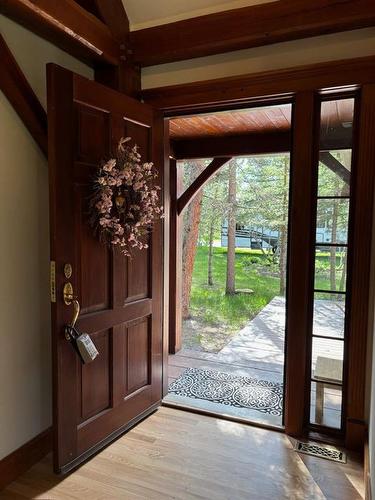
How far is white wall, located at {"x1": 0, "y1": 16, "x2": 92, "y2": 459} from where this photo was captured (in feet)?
6.26

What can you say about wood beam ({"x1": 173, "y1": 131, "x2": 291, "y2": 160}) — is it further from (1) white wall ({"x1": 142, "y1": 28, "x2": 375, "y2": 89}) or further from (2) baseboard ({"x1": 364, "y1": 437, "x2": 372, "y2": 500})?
Answer: (2) baseboard ({"x1": 364, "y1": 437, "x2": 372, "y2": 500})

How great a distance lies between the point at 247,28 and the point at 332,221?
4.21ft

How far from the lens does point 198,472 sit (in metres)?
2.02

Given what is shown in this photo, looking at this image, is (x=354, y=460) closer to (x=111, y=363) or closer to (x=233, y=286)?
(x=111, y=363)


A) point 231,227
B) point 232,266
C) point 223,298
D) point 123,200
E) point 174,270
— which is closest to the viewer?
point 123,200

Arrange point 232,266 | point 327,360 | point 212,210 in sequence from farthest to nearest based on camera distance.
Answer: point 212,210 → point 232,266 → point 327,360

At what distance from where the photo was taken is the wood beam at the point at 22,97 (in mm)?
1837

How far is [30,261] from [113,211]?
55 cm

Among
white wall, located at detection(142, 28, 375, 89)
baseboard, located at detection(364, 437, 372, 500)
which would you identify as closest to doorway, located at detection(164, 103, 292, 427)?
white wall, located at detection(142, 28, 375, 89)

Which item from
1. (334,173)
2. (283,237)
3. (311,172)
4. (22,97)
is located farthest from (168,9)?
(283,237)

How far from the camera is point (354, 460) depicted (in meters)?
2.12

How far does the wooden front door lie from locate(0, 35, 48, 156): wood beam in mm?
205

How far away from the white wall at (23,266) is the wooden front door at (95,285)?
0.84 feet

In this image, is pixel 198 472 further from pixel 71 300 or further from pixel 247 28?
pixel 247 28
